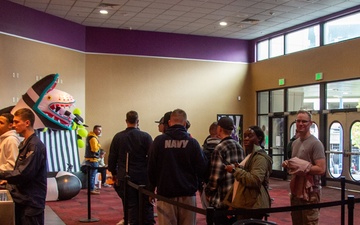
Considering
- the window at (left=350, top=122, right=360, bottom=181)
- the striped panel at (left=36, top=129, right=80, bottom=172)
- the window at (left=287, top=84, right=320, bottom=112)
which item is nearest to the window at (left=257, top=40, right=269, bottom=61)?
the window at (left=287, top=84, right=320, bottom=112)

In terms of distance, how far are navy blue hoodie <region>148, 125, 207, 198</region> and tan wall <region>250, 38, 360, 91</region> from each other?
821 centimetres

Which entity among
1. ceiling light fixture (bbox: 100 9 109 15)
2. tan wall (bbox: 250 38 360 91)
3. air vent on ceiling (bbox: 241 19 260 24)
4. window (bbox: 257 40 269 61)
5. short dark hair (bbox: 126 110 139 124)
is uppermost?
air vent on ceiling (bbox: 241 19 260 24)

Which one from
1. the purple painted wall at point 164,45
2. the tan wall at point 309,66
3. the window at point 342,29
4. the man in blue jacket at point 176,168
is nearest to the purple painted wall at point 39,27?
the purple painted wall at point 164,45

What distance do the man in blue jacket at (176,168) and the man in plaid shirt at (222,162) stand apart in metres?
0.16

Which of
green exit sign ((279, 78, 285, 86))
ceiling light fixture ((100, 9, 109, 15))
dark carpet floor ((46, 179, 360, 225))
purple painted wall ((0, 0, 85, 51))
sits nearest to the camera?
dark carpet floor ((46, 179, 360, 225))

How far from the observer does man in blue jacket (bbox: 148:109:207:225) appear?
436 cm

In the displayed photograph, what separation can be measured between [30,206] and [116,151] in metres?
2.15

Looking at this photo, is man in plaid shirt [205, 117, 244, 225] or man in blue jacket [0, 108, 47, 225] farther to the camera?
man in plaid shirt [205, 117, 244, 225]

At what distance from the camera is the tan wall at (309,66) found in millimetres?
11594

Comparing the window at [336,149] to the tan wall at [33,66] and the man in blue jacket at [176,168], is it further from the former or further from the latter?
the man in blue jacket at [176,168]

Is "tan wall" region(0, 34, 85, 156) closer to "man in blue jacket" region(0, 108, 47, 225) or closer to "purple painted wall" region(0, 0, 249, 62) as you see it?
"purple painted wall" region(0, 0, 249, 62)

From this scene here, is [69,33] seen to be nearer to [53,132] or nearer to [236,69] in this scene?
[53,132]

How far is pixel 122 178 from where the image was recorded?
19.8ft

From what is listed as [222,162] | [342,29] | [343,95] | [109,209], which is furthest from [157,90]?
[222,162]
